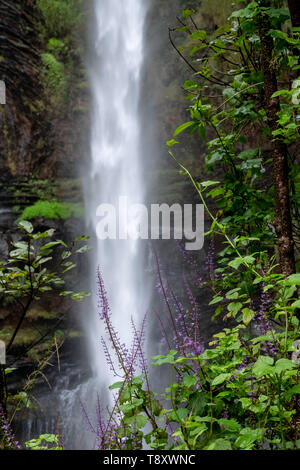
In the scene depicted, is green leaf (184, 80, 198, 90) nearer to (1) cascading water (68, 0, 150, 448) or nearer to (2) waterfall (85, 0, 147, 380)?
(1) cascading water (68, 0, 150, 448)

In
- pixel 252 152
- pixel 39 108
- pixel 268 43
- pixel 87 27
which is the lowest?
pixel 252 152

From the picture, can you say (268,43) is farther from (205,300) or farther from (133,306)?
(133,306)

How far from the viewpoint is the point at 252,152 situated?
178 centimetres

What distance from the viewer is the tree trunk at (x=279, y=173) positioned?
148 cm

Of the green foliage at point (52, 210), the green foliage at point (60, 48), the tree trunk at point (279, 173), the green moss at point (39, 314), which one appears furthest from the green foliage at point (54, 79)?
the tree trunk at point (279, 173)

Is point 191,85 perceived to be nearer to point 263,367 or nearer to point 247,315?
point 247,315

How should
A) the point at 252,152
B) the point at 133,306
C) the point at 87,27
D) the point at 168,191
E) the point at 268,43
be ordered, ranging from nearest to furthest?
the point at 268,43
the point at 252,152
the point at 133,306
the point at 168,191
the point at 87,27

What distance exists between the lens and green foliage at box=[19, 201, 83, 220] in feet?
27.3

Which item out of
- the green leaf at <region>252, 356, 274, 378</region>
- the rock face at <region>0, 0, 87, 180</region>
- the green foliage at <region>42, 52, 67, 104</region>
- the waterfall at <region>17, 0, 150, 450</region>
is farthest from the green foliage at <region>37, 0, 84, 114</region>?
the green leaf at <region>252, 356, 274, 378</region>

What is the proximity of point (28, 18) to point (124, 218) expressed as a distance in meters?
6.48

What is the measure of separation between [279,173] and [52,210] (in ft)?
25.9

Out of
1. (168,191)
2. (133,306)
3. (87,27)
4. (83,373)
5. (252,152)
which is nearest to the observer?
(252,152)

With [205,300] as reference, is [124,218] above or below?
above
